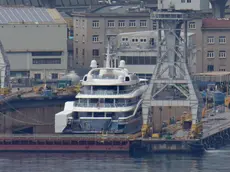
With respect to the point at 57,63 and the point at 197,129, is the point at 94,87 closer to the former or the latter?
the point at 197,129

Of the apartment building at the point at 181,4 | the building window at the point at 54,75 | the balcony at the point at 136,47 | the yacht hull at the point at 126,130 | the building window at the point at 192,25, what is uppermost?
the apartment building at the point at 181,4

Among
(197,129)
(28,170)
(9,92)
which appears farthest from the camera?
(9,92)

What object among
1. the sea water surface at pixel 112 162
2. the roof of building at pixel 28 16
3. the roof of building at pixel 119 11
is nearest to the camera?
the sea water surface at pixel 112 162

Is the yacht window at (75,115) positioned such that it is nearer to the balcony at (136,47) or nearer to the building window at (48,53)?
the balcony at (136,47)

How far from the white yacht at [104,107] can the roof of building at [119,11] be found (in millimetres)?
26244

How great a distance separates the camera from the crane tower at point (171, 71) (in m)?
121

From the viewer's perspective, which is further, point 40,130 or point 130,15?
point 130,15

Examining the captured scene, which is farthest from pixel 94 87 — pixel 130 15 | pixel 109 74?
pixel 130 15

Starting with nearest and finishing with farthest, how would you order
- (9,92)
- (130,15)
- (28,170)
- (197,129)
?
(28,170)
(197,129)
(9,92)
(130,15)

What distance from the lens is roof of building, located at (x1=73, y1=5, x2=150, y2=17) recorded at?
14962cm

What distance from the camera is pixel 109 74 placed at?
12294 cm

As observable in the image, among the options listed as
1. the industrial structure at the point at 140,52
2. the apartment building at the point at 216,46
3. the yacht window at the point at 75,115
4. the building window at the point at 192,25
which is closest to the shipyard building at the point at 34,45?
the industrial structure at the point at 140,52

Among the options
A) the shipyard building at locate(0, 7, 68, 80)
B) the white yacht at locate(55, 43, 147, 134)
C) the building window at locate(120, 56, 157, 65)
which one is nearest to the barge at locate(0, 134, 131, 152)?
the white yacht at locate(55, 43, 147, 134)

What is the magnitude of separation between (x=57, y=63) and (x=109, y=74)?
22.9 meters
